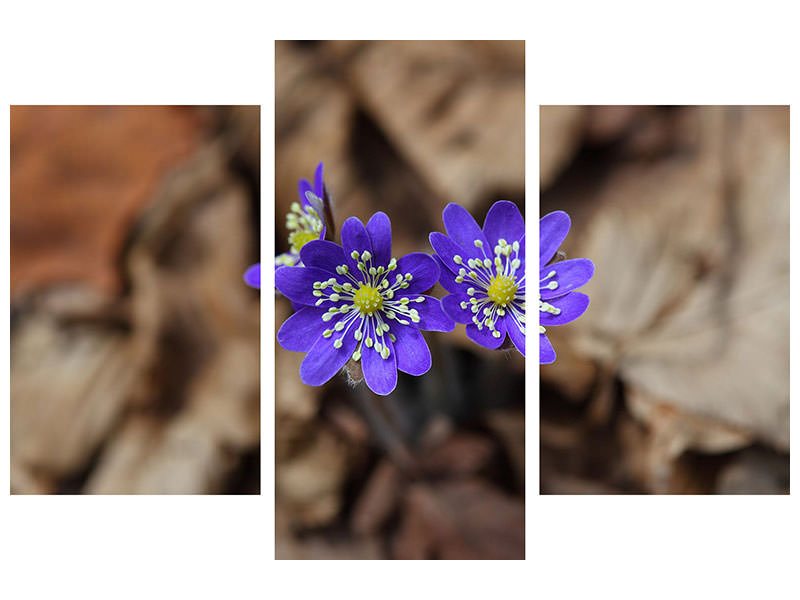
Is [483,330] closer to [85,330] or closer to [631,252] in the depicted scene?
[631,252]

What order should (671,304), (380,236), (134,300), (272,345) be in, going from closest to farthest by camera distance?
(380,236), (272,345), (671,304), (134,300)

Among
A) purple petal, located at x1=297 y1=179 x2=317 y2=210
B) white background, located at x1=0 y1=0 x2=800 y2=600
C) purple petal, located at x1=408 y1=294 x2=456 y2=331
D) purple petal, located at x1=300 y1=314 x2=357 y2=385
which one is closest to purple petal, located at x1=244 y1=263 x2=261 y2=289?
white background, located at x1=0 y1=0 x2=800 y2=600

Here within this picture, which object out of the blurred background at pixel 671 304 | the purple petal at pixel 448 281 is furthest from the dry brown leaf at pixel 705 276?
the purple petal at pixel 448 281

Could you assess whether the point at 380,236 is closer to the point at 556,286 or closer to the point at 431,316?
the point at 431,316

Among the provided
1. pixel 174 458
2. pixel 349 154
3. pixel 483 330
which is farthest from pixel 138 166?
pixel 483 330

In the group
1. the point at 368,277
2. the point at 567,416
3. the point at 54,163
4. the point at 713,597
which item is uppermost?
the point at 54,163

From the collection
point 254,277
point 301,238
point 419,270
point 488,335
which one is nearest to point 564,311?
point 488,335
